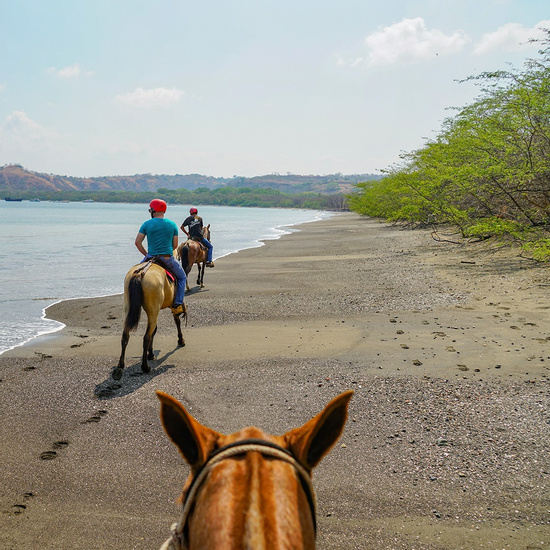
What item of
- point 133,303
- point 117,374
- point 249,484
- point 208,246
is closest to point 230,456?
point 249,484

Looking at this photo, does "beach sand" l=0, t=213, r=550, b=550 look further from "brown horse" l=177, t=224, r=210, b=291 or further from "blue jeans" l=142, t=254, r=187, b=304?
"brown horse" l=177, t=224, r=210, b=291

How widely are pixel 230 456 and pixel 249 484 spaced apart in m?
0.14

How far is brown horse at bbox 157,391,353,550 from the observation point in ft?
3.57

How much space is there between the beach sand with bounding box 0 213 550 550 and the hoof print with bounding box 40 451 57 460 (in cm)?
2

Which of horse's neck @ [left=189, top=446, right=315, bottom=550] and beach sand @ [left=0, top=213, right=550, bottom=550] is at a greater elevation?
horse's neck @ [left=189, top=446, right=315, bottom=550]

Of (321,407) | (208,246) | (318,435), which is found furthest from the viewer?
(208,246)

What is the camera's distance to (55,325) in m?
10.5

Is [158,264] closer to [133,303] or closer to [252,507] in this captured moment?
[133,303]

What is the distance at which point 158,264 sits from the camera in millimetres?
7859

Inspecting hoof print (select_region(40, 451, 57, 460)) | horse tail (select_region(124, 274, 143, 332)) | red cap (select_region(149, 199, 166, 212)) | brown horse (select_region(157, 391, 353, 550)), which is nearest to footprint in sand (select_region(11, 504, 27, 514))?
hoof print (select_region(40, 451, 57, 460))

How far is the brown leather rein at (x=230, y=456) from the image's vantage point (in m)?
1.32

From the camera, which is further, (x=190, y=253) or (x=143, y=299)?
(x=190, y=253)

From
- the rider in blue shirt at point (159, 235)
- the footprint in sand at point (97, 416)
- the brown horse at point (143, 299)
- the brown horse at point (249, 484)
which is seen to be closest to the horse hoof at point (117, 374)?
the brown horse at point (143, 299)

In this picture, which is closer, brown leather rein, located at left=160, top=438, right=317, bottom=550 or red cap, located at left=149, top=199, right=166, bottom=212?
brown leather rein, located at left=160, top=438, right=317, bottom=550
